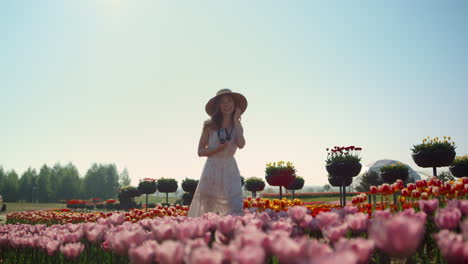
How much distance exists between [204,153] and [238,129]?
0.91 metres

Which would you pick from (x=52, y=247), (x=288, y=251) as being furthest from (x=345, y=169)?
(x=288, y=251)

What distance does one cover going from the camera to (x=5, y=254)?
4.05m

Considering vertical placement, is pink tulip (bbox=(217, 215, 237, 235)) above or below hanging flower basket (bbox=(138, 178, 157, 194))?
above

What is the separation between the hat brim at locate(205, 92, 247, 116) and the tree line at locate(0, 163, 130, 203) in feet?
286

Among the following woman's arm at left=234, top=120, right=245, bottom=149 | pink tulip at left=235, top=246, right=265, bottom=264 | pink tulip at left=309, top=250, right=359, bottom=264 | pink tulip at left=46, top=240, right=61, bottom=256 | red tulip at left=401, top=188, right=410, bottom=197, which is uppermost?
woman's arm at left=234, top=120, right=245, bottom=149

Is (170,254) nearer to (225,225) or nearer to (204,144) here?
(225,225)

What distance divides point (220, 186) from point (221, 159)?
1.89 feet

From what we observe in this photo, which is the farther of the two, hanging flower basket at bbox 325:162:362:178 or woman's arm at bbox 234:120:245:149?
hanging flower basket at bbox 325:162:362:178

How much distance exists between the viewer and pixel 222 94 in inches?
269

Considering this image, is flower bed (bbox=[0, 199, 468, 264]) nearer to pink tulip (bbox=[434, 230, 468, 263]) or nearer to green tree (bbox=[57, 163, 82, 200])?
pink tulip (bbox=[434, 230, 468, 263])

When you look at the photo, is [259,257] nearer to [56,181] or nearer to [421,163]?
[421,163]

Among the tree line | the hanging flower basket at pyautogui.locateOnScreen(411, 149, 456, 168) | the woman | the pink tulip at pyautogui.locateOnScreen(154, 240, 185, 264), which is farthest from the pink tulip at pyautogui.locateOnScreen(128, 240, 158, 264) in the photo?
the tree line

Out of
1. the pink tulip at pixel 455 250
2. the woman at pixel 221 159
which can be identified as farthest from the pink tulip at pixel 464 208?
the woman at pixel 221 159

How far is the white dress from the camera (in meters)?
6.15
